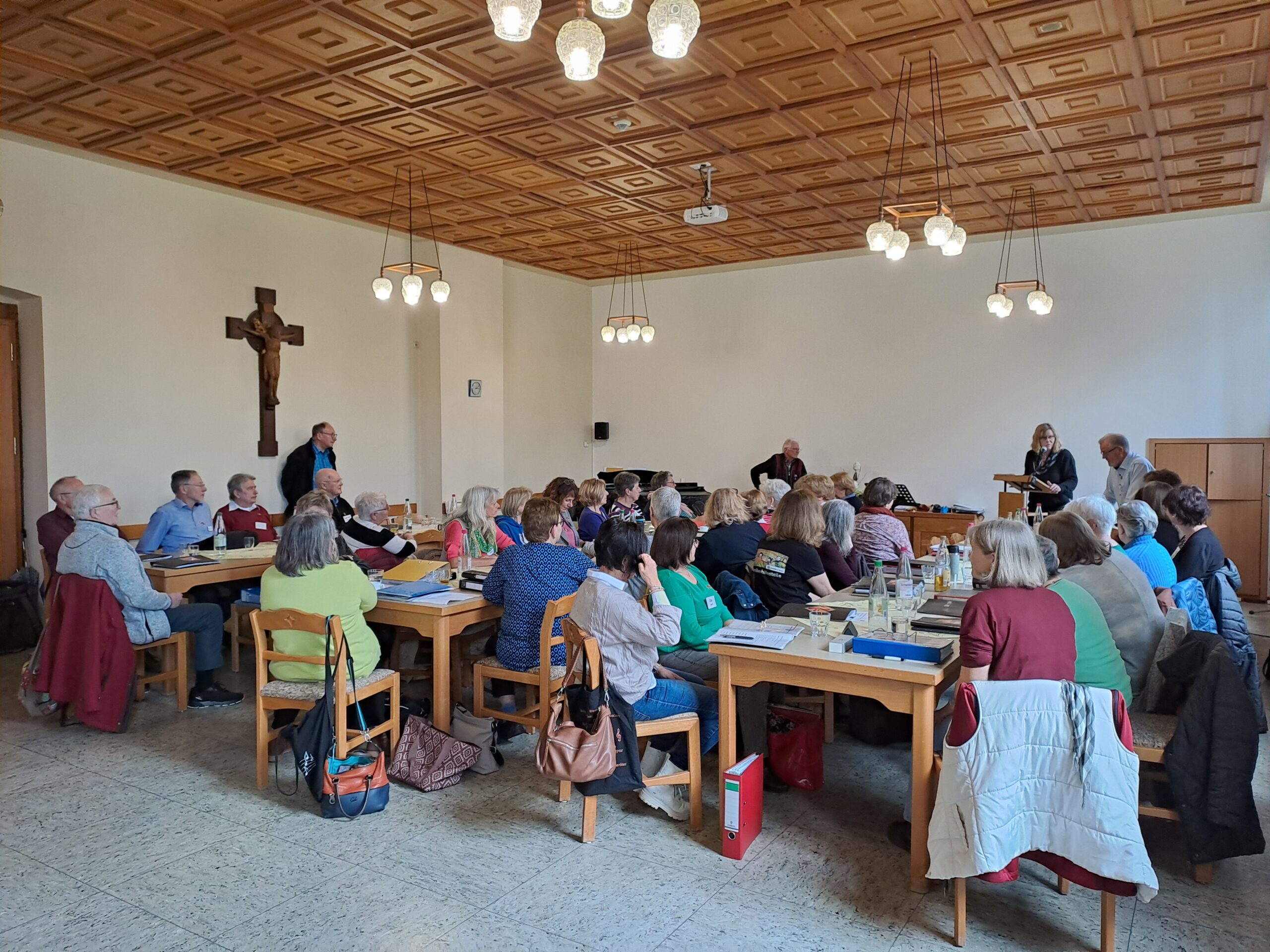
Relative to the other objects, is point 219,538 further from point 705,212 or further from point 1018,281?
point 1018,281

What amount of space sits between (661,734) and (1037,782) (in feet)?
4.26

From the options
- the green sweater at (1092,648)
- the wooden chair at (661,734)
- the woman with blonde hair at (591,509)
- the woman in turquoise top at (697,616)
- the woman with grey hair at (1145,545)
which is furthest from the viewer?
the woman with blonde hair at (591,509)

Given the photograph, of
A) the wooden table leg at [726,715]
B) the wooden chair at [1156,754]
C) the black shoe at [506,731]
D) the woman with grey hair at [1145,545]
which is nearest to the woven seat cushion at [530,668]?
the black shoe at [506,731]

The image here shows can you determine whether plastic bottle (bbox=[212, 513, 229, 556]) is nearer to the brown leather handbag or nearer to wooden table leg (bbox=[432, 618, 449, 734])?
wooden table leg (bbox=[432, 618, 449, 734])

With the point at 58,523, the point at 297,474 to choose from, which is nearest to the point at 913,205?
the point at 58,523

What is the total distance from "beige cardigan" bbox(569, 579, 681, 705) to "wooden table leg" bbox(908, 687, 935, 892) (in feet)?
2.85

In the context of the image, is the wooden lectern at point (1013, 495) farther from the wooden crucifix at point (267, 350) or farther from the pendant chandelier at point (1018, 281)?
the wooden crucifix at point (267, 350)

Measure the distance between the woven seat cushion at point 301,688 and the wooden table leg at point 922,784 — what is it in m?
2.20

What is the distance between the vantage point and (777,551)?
407 cm

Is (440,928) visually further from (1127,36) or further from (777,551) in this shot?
(1127,36)

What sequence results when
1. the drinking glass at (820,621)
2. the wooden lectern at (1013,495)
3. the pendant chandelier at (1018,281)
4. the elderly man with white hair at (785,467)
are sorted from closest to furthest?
1. the drinking glass at (820,621)
2. the pendant chandelier at (1018,281)
3. the wooden lectern at (1013,495)
4. the elderly man with white hair at (785,467)

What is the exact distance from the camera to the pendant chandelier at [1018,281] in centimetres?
699

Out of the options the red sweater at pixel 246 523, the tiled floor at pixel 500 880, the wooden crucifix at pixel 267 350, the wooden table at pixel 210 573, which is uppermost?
the wooden crucifix at pixel 267 350

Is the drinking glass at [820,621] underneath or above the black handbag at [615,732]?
above
